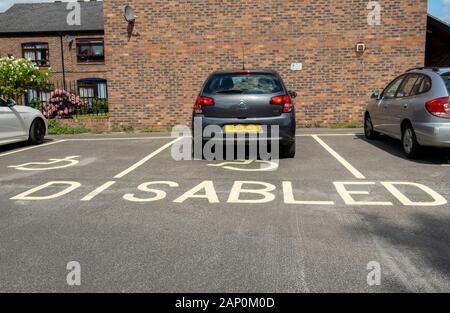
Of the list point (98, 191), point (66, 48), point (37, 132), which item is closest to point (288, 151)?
point (98, 191)

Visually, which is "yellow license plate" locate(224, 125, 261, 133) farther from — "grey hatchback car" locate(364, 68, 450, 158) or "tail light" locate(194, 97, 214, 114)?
"grey hatchback car" locate(364, 68, 450, 158)

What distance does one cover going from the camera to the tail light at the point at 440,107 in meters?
6.45

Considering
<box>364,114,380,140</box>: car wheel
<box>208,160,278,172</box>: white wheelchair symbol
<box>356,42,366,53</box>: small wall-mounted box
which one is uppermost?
<box>356,42,366,53</box>: small wall-mounted box

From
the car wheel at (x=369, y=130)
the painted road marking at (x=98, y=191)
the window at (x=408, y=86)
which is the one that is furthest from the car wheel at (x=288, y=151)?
the painted road marking at (x=98, y=191)

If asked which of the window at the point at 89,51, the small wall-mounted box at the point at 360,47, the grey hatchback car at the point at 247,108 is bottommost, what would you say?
the grey hatchback car at the point at 247,108

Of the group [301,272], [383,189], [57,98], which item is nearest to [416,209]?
[383,189]

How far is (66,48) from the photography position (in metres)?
31.7

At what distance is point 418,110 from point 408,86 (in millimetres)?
998

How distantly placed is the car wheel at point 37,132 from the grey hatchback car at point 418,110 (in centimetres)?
799

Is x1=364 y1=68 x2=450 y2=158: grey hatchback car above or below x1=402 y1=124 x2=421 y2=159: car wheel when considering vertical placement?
above

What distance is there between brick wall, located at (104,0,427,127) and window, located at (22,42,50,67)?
22424 millimetres

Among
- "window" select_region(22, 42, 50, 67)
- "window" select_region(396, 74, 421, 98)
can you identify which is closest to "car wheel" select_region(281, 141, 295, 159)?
"window" select_region(396, 74, 421, 98)

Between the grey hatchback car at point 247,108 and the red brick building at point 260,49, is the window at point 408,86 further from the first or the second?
the red brick building at point 260,49

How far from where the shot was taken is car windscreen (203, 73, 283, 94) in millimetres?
A: 7039
